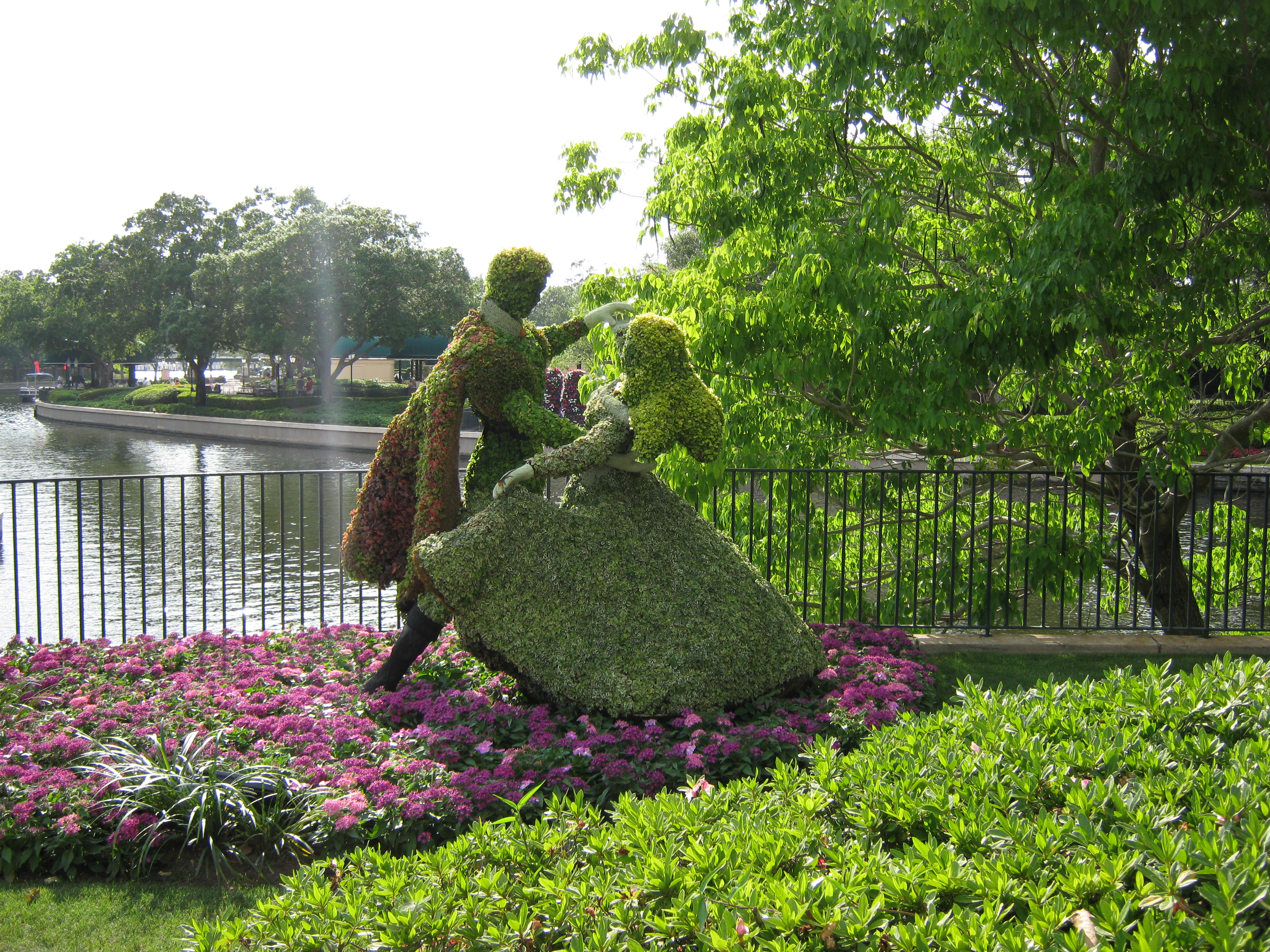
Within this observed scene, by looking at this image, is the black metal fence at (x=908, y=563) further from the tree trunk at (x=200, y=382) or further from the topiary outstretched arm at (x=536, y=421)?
the tree trunk at (x=200, y=382)

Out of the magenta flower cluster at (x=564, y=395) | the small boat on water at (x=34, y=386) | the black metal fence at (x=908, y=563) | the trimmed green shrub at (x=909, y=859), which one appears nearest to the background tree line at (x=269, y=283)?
the small boat on water at (x=34, y=386)

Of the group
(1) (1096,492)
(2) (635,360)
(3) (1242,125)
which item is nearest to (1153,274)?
(3) (1242,125)

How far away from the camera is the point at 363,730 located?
471cm

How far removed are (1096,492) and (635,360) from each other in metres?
4.95

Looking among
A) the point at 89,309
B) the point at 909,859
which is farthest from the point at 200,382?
the point at 909,859

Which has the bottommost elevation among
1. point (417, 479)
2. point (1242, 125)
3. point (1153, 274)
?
point (417, 479)

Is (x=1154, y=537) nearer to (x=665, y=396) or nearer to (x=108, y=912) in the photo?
(x=665, y=396)

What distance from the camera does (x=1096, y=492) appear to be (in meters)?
7.99

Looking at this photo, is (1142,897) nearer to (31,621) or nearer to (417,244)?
(31,621)

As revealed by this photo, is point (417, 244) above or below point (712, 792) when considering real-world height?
above

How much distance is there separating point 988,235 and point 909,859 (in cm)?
521

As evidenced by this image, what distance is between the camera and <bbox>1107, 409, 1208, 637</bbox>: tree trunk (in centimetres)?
713

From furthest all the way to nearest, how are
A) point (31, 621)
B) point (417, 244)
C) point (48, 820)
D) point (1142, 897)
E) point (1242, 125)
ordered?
point (417, 244) → point (31, 621) → point (1242, 125) → point (48, 820) → point (1142, 897)

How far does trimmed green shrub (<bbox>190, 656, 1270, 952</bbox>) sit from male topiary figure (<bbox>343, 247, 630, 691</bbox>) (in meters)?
2.38
